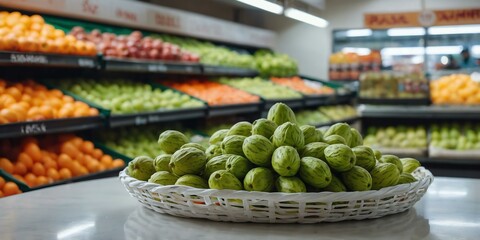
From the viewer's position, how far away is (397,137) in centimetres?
575

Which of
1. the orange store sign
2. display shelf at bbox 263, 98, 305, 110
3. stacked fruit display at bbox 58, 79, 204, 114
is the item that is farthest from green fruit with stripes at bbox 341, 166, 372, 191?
the orange store sign

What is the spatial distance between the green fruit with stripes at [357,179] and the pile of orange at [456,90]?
4.70m

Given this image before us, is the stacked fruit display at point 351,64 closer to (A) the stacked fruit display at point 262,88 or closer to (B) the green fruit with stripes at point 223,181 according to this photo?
(A) the stacked fruit display at point 262,88

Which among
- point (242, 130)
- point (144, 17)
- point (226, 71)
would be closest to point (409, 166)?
point (242, 130)

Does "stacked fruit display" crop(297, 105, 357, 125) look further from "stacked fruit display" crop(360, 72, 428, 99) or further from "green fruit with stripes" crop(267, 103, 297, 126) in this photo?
"green fruit with stripes" crop(267, 103, 297, 126)

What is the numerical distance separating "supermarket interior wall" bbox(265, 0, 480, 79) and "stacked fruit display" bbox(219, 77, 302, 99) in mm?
3211

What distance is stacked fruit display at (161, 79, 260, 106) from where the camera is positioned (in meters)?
5.60

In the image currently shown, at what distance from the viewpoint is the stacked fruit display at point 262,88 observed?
6.70 m

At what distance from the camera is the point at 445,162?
515 centimetres

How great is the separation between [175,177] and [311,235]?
0.40 metres

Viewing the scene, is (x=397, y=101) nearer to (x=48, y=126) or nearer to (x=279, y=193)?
(x=48, y=126)

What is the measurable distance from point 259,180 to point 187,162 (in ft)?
0.67

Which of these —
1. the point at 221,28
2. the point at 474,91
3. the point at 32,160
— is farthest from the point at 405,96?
the point at 32,160

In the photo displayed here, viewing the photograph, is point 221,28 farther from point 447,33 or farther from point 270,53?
point 447,33
